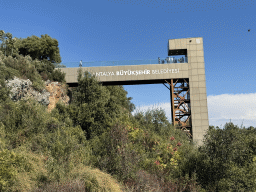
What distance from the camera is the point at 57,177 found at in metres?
10.0

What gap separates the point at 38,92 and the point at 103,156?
46.1ft

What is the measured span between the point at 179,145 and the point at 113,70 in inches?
657

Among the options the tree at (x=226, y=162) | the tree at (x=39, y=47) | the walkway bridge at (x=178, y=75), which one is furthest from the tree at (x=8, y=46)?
the tree at (x=226, y=162)

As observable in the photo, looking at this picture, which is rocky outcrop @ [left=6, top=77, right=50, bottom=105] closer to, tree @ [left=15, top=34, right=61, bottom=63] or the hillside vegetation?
the hillside vegetation

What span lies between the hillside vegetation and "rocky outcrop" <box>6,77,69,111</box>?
3.45ft

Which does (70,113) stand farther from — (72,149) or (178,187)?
(178,187)

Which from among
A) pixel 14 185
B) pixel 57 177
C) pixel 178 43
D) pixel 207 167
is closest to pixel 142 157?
pixel 207 167

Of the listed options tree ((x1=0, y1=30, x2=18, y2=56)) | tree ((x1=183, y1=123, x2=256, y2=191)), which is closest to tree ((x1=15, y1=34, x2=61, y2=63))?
tree ((x1=0, y1=30, x2=18, y2=56))

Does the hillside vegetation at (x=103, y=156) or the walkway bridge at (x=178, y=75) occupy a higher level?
the walkway bridge at (x=178, y=75)

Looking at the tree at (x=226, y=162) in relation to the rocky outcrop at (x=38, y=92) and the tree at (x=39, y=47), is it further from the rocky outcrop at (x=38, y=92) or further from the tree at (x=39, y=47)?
the tree at (x=39, y=47)

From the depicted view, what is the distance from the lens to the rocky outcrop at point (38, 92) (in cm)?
1938

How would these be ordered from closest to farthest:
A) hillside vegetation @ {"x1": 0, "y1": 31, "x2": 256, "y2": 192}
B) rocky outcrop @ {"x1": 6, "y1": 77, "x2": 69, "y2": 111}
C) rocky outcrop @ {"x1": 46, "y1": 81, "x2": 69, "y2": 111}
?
hillside vegetation @ {"x1": 0, "y1": 31, "x2": 256, "y2": 192} < rocky outcrop @ {"x1": 6, "y1": 77, "x2": 69, "y2": 111} < rocky outcrop @ {"x1": 46, "y1": 81, "x2": 69, "y2": 111}

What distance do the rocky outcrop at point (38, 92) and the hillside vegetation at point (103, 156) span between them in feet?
3.45

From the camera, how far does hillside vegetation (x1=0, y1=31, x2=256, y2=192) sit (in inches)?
394
